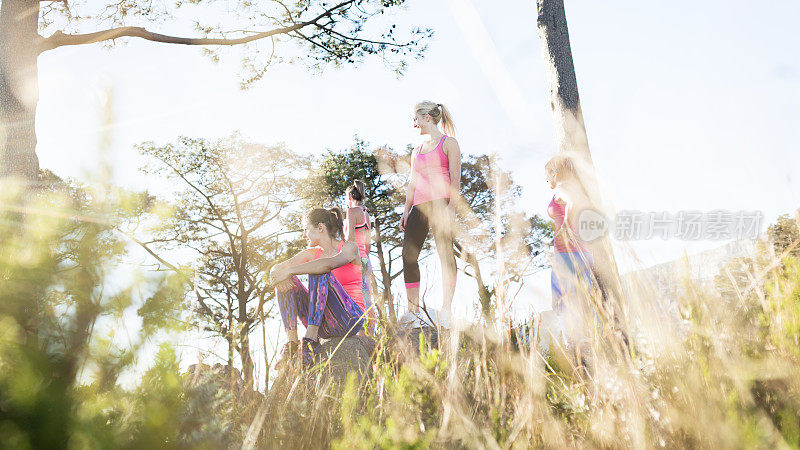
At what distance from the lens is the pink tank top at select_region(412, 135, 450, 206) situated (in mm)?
4887

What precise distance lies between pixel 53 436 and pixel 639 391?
1301 mm

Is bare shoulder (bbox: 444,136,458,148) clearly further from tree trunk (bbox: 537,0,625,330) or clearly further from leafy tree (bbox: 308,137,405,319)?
leafy tree (bbox: 308,137,405,319)

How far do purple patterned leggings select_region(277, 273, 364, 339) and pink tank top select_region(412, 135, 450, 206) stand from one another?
1.26 meters

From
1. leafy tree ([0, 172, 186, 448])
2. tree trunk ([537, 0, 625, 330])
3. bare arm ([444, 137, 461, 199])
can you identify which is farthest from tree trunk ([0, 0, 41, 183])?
leafy tree ([0, 172, 186, 448])

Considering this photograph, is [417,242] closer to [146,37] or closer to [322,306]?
[322,306]

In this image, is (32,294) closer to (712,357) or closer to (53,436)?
(53,436)

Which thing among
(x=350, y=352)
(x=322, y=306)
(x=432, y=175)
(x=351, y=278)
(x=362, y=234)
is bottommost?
(x=350, y=352)

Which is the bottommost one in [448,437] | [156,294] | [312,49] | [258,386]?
[448,437]

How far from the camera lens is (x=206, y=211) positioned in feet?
57.4

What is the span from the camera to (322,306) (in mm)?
4109

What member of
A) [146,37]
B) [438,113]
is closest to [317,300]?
[438,113]

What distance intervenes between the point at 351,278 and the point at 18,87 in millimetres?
5271

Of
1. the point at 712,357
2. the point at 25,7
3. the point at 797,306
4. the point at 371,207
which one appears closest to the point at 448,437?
the point at 712,357

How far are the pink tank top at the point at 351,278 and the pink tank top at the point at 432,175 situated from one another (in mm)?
854
